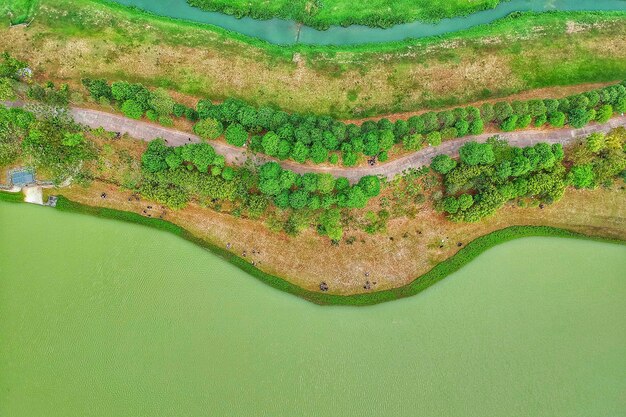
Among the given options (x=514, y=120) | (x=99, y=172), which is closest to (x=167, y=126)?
(x=99, y=172)

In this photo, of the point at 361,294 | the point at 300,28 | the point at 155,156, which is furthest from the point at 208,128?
the point at 361,294

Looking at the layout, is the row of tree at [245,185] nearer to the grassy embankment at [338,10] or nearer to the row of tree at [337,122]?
the row of tree at [337,122]

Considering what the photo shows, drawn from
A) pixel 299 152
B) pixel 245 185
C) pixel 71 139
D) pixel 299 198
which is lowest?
pixel 299 198

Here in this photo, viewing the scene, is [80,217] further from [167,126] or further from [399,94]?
[399,94]

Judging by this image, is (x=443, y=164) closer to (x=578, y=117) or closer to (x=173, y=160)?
(x=578, y=117)

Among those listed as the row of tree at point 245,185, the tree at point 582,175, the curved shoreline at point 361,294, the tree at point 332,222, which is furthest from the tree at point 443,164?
the tree at point 582,175

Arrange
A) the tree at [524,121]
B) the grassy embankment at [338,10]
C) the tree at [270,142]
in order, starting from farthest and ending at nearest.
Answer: the grassy embankment at [338,10] → the tree at [524,121] → the tree at [270,142]
